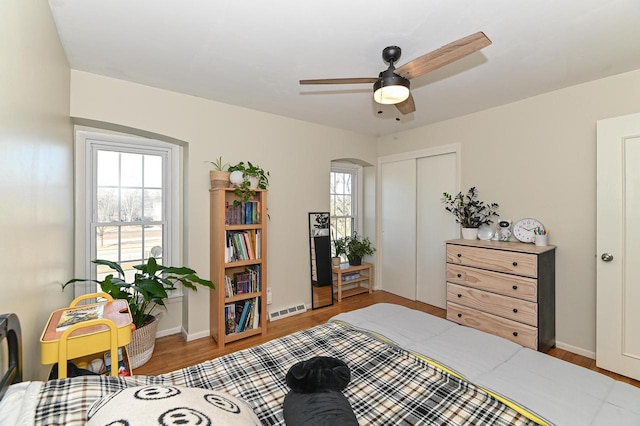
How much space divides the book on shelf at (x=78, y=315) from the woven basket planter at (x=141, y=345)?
0.80m

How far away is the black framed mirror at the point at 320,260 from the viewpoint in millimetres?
3770

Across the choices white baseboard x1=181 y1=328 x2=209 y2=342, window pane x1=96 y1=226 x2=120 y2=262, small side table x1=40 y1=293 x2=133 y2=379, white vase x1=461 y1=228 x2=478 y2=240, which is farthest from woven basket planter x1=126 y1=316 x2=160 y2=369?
white vase x1=461 y1=228 x2=478 y2=240

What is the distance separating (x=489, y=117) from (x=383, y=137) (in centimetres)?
154

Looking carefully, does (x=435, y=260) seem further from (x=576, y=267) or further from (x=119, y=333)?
(x=119, y=333)

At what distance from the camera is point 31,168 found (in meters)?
1.26

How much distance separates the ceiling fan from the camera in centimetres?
143

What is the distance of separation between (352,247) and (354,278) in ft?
1.59

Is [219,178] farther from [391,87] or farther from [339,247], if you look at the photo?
[339,247]

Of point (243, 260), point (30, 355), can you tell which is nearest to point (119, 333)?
point (30, 355)

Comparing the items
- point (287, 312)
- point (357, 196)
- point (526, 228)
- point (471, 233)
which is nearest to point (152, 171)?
point (287, 312)

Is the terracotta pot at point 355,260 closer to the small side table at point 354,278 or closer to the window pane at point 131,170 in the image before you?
the small side table at point 354,278

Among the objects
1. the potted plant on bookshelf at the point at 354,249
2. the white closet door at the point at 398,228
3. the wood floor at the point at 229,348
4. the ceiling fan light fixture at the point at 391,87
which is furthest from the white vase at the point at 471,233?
the ceiling fan light fixture at the point at 391,87

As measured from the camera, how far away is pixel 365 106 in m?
3.08

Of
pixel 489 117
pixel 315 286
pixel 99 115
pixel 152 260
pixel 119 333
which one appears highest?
pixel 489 117
